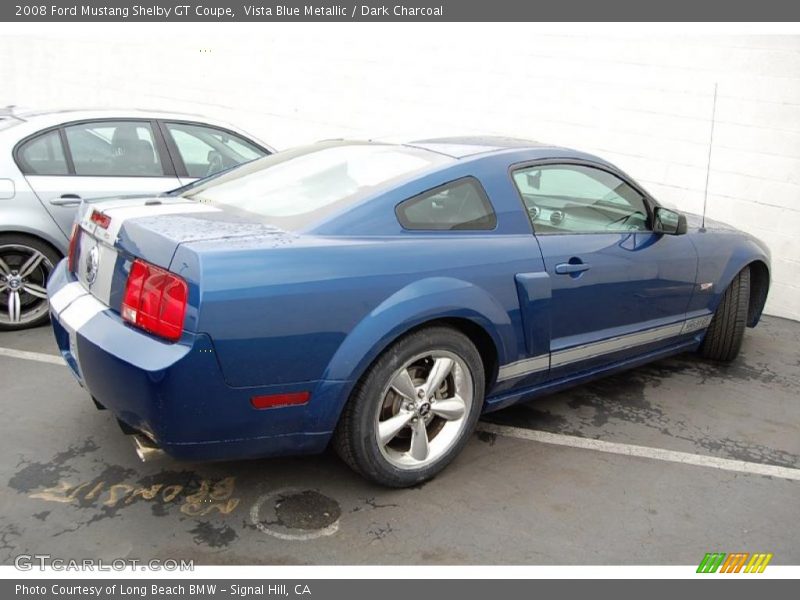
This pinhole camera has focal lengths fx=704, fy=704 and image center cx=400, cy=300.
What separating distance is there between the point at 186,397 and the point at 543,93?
551 cm

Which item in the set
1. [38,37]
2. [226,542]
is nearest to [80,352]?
[226,542]

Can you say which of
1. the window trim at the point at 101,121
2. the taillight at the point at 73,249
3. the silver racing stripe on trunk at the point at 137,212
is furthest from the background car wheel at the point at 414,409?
the window trim at the point at 101,121

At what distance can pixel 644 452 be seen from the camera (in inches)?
139

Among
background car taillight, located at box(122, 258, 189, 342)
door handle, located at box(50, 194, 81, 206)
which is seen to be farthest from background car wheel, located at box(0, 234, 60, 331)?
background car taillight, located at box(122, 258, 189, 342)

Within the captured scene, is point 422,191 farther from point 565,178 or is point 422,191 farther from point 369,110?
point 369,110

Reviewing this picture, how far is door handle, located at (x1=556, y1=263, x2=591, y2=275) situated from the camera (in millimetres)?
3338

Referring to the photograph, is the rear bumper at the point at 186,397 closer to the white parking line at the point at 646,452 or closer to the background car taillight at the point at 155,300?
the background car taillight at the point at 155,300

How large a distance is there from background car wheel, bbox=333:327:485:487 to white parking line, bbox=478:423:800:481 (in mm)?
556

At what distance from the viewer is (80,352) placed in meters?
2.72

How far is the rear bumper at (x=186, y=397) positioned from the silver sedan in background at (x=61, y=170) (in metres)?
2.07

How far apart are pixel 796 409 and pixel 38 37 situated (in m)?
11.4

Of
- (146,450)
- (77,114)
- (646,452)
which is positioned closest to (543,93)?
(77,114)

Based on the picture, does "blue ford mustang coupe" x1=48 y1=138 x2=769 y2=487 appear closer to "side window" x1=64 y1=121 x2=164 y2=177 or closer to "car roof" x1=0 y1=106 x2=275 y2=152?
"side window" x1=64 y1=121 x2=164 y2=177

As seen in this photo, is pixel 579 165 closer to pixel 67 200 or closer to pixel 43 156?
pixel 67 200
